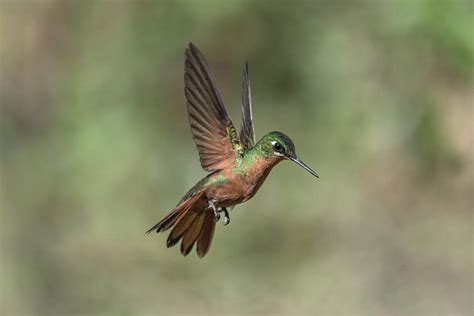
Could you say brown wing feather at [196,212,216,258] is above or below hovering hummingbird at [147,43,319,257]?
below

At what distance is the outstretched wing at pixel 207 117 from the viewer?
6.33 ft

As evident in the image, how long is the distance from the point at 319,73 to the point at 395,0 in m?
0.75

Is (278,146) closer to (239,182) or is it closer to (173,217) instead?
(239,182)

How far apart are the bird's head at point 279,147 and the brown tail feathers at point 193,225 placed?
0.20 meters

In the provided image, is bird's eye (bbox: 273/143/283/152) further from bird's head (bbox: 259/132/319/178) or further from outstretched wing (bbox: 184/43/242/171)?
outstretched wing (bbox: 184/43/242/171)

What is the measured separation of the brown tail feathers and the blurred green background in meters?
3.29

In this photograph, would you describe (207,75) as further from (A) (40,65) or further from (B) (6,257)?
(A) (40,65)

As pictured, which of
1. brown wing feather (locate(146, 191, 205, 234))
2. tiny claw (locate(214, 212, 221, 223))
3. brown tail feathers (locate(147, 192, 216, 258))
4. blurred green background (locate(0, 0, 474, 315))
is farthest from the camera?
blurred green background (locate(0, 0, 474, 315))

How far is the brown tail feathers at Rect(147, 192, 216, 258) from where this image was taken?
1928 millimetres

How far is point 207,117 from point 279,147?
23cm

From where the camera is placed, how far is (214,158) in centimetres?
225

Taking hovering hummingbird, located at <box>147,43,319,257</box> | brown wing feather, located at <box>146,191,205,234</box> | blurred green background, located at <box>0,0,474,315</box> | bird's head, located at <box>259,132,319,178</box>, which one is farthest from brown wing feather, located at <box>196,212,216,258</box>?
blurred green background, located at <box>0,0,474,315</box>

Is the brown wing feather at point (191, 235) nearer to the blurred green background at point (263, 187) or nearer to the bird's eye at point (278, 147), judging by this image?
the bird's eye at point (278, 147)

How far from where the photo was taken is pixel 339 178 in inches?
227
